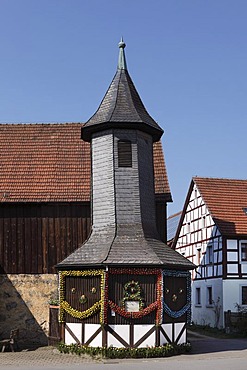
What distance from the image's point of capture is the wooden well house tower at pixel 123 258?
19484 millimetres

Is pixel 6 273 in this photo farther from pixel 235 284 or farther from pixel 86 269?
pixel 235 284

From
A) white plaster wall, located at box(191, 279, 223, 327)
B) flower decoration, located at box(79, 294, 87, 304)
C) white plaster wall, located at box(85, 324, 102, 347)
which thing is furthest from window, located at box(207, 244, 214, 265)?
white plaster wall, located at box(85, 324, 102, 347)

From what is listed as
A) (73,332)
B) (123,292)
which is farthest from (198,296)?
(123,292)

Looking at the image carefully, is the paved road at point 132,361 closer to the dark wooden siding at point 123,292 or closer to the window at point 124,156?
the dark wooden siding at point 123,292

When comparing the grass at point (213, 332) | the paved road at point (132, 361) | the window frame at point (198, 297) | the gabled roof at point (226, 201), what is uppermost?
the gabled roof at point (226, 201)

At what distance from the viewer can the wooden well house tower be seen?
19484 mm

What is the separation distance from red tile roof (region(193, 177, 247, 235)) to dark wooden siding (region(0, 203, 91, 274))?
999cm

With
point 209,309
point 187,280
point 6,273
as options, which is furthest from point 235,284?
point 6,273

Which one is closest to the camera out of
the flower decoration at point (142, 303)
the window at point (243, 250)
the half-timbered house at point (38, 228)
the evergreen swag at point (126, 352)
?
the evergreen swag at point (126, 352)

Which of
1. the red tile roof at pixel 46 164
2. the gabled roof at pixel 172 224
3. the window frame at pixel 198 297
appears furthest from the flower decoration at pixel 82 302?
the gabled roof at pixel 172 224

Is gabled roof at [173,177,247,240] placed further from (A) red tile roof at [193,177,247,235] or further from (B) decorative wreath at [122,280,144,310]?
(B) decorative wreath at [122,280,144,310]

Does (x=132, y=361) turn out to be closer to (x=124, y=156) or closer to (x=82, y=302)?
(x=82, y=302)

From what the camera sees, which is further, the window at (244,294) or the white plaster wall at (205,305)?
the white plaster wall at (205,305)

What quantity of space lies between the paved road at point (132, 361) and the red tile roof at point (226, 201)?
10571 mm
